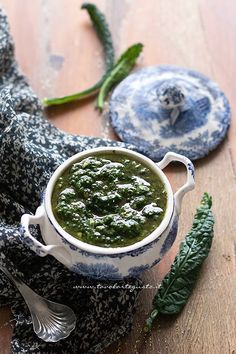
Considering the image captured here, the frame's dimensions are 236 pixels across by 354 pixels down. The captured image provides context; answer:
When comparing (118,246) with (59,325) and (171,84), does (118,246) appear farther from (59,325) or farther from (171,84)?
(171,84)

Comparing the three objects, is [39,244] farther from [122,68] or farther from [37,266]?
[122,68]

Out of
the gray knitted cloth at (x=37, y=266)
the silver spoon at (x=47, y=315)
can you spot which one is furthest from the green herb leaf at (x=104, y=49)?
the silver spoon at (x=47, y=315)

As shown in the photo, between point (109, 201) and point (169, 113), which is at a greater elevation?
point (109, 201)

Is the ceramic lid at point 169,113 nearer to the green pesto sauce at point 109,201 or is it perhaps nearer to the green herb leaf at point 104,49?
the green herb leaf at point 104,49

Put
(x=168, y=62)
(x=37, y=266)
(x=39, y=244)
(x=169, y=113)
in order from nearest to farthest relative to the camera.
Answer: (x=39, y=244) → (x=37, y=266) → (x=169, y=113) → (x=168, y=62)

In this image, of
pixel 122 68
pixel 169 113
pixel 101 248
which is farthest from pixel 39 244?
pixel 122 68

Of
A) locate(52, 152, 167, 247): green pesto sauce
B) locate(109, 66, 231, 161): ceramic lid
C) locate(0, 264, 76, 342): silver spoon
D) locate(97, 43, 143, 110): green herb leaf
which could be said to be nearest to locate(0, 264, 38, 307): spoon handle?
locate(0, 264, 76, 342): silver spoon

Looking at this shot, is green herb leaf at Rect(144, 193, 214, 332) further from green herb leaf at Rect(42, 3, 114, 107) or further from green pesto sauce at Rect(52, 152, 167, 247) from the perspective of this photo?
green herb leaf at Rect(42, 3, 114, 107)
